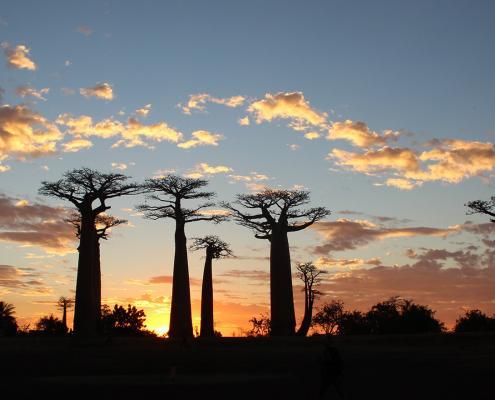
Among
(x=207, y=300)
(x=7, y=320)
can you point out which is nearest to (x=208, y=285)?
(x=207, y=300)

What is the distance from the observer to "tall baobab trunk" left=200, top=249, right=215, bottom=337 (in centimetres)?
5550

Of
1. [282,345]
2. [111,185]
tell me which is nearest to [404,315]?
[282,345]

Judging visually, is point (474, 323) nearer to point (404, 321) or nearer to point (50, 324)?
point (404, 321)

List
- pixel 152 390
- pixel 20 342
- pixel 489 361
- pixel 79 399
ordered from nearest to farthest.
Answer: pixel 79 399
pixel 152 390
pixel 489 361
pixel 20 342

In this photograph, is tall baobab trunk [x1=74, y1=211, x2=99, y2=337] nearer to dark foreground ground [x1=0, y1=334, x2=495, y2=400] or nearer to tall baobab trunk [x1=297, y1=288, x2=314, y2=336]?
dark foreground ground [x1=0, y1=334, x2=495, y2=400]

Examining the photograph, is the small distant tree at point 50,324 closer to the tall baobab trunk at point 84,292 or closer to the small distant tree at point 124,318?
the small distant tree at point 124,318

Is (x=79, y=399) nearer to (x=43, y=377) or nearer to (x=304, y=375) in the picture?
(x=43, y=377)

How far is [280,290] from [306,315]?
32.6 feet

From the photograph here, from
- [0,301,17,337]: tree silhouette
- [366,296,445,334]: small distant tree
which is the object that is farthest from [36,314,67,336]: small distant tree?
[366,296,445,334]: small distant tree

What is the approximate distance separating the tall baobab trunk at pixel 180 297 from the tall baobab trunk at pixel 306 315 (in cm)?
1158

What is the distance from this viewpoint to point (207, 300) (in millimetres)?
55531

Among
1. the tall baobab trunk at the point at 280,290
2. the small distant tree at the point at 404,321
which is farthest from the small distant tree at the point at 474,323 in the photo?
the tall baobab trunk at the point at 280,290

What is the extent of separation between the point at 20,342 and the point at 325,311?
4990 cm

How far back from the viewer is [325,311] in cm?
8650
